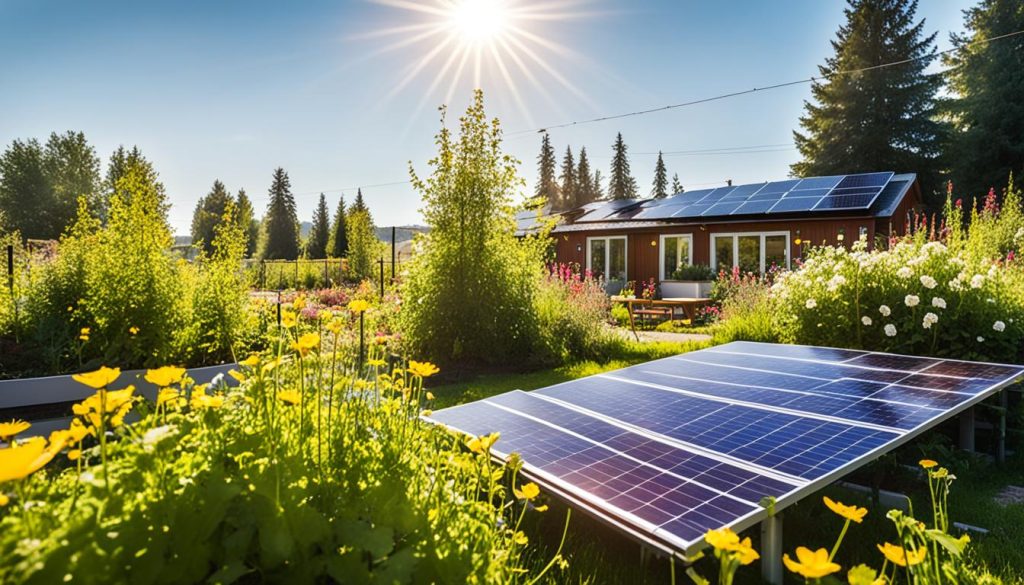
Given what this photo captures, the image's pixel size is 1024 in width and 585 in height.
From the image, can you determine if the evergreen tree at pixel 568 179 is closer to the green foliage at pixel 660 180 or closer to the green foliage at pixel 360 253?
the green foliage at pixel 660 180

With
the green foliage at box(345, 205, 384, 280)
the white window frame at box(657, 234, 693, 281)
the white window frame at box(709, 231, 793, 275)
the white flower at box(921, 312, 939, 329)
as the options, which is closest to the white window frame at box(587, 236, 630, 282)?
the white window frame at box(657, 234, 693, 281)

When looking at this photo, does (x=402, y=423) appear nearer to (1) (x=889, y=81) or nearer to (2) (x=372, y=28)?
(2) (x=372, y=28)

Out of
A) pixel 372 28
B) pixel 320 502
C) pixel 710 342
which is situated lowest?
pixel 710 342

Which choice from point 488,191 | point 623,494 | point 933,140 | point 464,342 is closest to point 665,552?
point 623,494

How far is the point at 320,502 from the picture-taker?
130cm

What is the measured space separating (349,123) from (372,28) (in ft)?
29.9

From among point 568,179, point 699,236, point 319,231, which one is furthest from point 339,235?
point 699,236

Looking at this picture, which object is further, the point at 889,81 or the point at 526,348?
the point at 889,81

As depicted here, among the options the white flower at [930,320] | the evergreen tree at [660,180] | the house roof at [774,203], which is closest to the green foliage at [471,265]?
the white flower at [930,320]

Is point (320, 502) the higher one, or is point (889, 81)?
point (889, 81)

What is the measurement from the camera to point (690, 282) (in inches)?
637

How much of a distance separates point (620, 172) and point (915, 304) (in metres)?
49.6

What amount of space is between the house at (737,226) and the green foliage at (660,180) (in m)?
37.3

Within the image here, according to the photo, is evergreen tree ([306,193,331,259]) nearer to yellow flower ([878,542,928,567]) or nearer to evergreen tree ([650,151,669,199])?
evergreen tree ([650,151,669,199])
